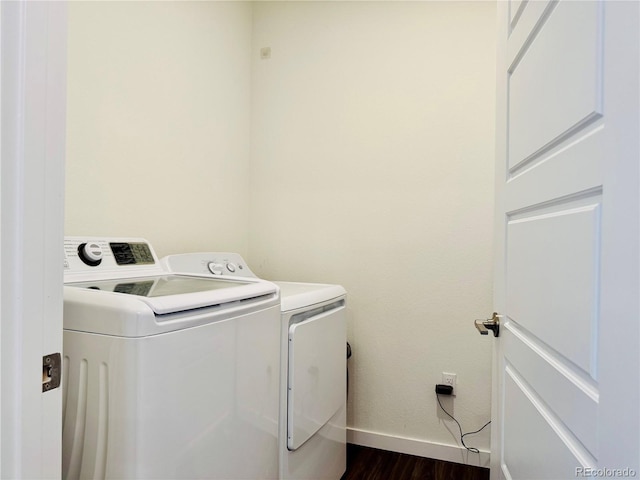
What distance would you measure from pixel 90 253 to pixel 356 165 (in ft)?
4.53

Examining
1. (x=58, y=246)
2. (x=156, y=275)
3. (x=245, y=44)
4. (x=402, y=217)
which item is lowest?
(x=156, y=275)

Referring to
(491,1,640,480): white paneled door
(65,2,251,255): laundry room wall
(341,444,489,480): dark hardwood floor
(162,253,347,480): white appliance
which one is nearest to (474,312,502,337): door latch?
(491,1,640,480): white paneled door

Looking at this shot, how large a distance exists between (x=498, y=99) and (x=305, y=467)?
1.48 meters

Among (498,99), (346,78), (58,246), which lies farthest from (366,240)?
(58,246)

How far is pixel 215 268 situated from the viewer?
69.8 inches

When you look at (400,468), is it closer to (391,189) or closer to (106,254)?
(391,189)

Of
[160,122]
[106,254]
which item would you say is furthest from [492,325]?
[160,122]

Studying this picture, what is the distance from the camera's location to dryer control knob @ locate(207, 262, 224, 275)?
175 centimetres

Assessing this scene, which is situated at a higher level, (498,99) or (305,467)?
(498,99)

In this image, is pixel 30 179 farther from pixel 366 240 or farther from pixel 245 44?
pixel 245 44

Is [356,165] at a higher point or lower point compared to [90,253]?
higher

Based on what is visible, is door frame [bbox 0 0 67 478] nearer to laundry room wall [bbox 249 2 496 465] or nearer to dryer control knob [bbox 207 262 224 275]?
dryer control knob [bbox 207 262 224 275]

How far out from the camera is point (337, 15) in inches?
86.9

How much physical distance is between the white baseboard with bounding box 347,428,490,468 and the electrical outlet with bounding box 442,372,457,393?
309 mm
